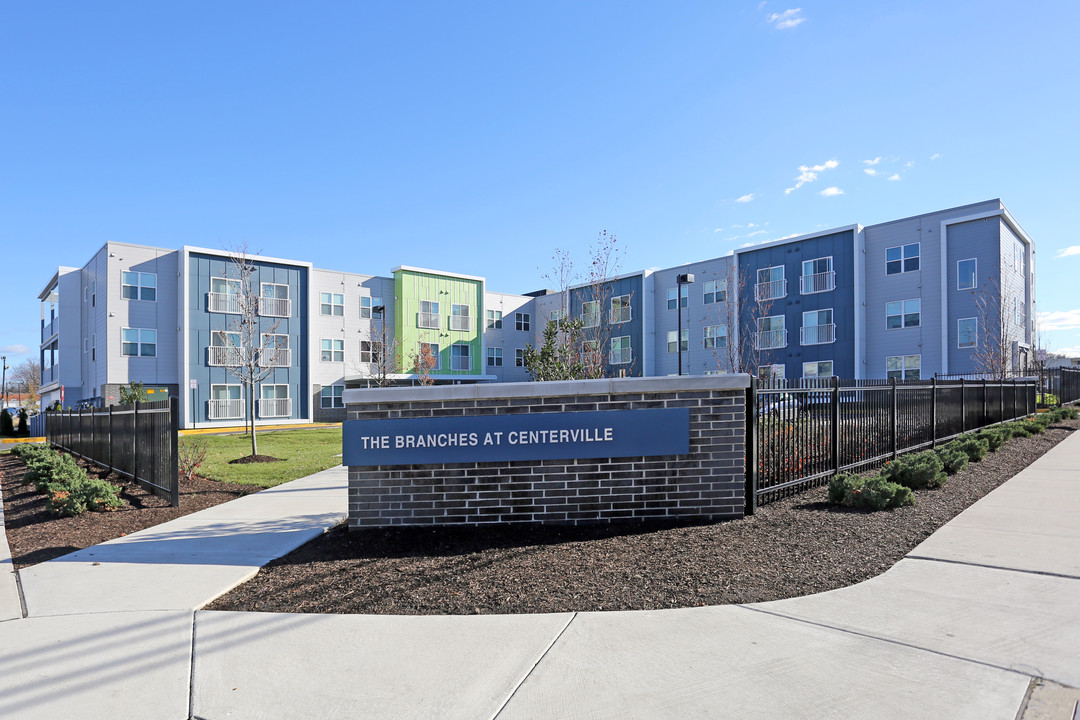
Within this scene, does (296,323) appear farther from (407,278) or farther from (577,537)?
(577,537)

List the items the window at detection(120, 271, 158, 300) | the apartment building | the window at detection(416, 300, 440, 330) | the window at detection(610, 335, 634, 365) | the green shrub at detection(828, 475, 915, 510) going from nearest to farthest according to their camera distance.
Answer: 1. the green shrub at detection(828, 475, 915, 510)
2. the apartment building
3. the window at detection(120, 271, 158, 300)
4. the window at detection(610, 335, 634, 365)
5. the window at detection(416, 300, 440, 330)

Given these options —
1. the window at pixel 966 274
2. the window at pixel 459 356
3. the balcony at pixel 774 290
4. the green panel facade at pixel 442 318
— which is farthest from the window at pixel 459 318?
the window at pixel 966 274

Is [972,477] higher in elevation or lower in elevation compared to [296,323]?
lower

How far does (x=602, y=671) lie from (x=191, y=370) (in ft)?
126

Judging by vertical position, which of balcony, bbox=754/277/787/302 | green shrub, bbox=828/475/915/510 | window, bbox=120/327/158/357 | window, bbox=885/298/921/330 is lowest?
green shrub, bbox=828/475/915/510

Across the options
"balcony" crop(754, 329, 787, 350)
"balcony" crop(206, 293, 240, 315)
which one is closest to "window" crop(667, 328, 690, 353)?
"balcony" crop(754, 329, 787, 350)

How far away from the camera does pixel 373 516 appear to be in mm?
7074

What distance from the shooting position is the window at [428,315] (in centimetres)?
4623

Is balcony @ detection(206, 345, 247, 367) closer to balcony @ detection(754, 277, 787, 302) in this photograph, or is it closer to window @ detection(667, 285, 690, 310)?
window @ detection(667, 285, 690, 310)

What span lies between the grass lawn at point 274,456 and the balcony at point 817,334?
26885mm

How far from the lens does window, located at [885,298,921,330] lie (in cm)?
3341

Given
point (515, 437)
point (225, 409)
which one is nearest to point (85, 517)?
point (515, 437)

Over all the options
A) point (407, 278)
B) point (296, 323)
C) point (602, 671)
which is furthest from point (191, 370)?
point (602, 671)

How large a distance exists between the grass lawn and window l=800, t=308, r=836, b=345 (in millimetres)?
26926
